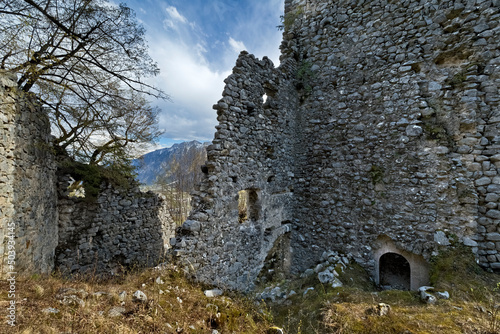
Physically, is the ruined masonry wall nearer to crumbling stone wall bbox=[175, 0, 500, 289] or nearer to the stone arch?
crumbling stone wall bbox=[175, 0, 500, 289]

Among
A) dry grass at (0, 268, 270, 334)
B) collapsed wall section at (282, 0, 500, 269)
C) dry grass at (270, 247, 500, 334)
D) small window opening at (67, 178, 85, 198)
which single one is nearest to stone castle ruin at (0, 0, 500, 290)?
collapsed wall section at (282, 0, 500, 269)

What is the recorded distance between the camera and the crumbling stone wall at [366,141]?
447cm

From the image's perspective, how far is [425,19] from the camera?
16.5 ft

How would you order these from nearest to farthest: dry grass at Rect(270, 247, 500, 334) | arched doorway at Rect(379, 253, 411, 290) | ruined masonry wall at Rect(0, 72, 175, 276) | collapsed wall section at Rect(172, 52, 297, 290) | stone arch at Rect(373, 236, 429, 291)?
1. dry grass at Rect(270, 247, 500, 334)
2. ruined masonry wall at Rect(0, 72, 175, 276)
3. collapsed wall section at Rect(172, 52, 297, 290)
4. stone arch at Rect(373, 236, 429, 291)
5. arched doorway at Rect(379, 253, 411, 290)

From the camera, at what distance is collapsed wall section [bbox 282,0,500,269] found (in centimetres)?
446

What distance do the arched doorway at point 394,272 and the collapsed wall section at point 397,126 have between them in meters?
1.20

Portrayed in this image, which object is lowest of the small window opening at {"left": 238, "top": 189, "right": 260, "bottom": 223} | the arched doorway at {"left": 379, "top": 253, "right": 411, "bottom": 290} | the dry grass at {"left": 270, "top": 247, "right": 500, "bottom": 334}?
the arched doorway at {"left": 379, "top": 253, "right": 411, "bottom": 290}

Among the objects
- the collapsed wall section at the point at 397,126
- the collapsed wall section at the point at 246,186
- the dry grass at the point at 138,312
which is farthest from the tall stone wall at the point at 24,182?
the collapsed wall section at the point at 397,126

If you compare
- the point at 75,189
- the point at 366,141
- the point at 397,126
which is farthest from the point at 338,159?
the point at 75,189

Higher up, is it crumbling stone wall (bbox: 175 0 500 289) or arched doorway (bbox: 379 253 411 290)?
crumbling stone wall (bbox: 175 0 500 289)

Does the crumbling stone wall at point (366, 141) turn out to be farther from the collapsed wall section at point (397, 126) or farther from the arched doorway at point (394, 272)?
the arched doorway at point (394, 272)

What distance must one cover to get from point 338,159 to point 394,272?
343 cm

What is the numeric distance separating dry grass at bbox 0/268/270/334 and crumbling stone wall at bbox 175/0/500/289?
873 mm

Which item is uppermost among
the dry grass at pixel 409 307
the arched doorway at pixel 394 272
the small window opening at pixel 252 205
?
the small window opening at pixel 252 205
